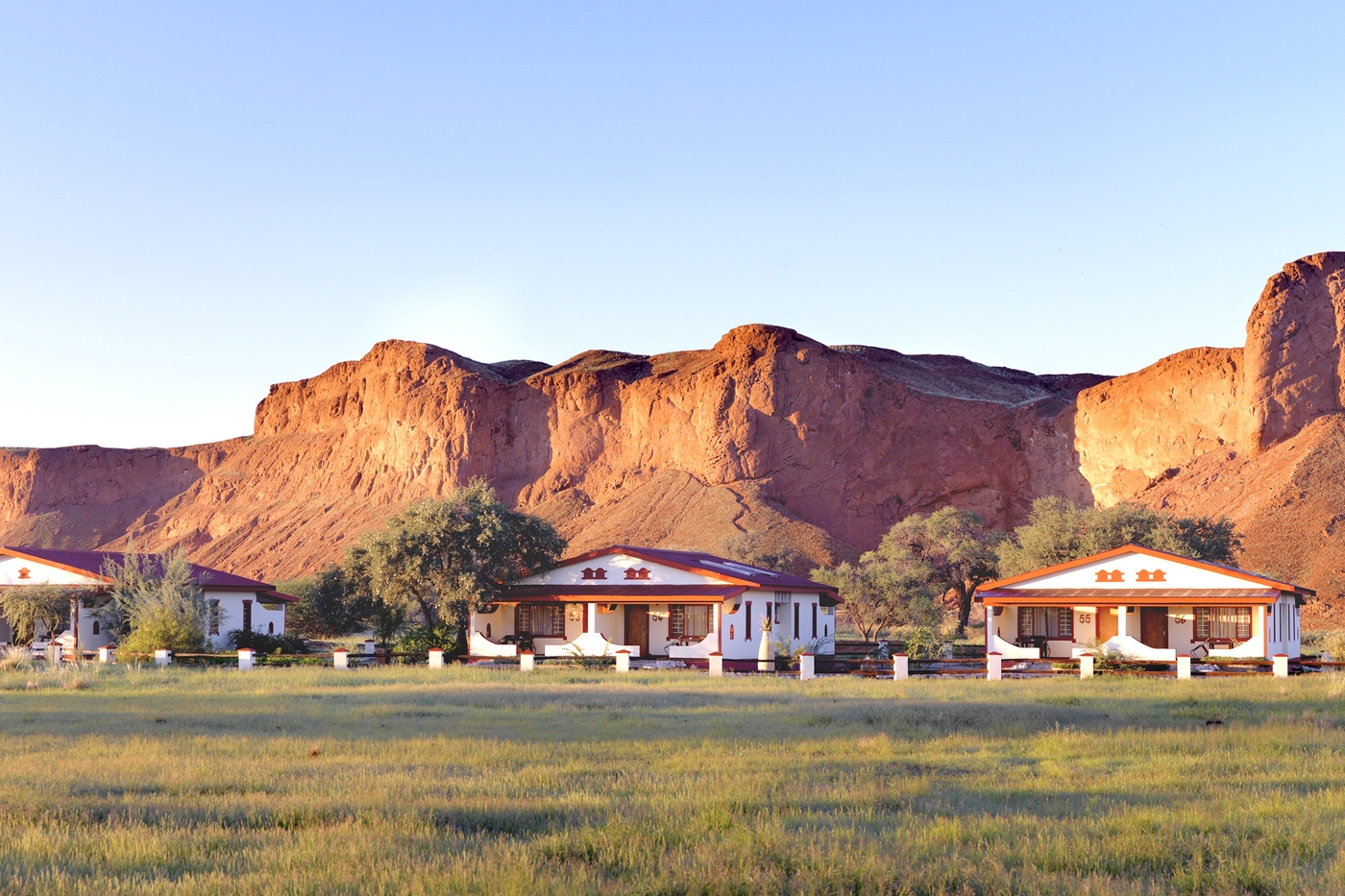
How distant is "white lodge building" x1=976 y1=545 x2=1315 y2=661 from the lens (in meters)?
38.6

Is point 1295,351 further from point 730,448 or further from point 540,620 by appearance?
point 540,620

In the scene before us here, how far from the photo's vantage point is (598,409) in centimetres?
10625

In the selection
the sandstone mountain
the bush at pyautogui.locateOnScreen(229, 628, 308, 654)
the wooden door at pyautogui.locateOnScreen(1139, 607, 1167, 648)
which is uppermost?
the sandstone mountain

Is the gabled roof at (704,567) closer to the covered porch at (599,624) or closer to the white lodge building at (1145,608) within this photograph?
the covered porch at (599,624)

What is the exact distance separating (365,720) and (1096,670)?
68.8 feet

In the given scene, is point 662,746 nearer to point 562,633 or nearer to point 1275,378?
point 562,633

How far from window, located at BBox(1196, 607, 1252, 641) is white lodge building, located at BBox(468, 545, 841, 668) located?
12.1 m

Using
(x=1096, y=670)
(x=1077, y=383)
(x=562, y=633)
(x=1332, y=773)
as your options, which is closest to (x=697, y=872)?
(x=1332, y=773)

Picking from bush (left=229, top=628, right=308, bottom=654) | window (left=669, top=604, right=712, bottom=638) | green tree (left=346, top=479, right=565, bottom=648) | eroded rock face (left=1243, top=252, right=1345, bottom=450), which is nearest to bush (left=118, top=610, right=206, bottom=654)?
bush (left=229, top=628, right=308, bottom=654)

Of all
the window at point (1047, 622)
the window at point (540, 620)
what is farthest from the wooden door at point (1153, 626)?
the window at point (540, 620)

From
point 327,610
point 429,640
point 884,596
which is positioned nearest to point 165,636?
point 429,640

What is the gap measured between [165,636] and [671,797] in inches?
1264

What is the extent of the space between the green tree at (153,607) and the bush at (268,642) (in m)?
2.05

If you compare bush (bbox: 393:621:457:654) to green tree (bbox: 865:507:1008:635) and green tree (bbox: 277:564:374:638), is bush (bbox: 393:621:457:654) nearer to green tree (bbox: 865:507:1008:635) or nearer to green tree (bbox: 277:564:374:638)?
green tree (bbox: 277:564:374:638)
